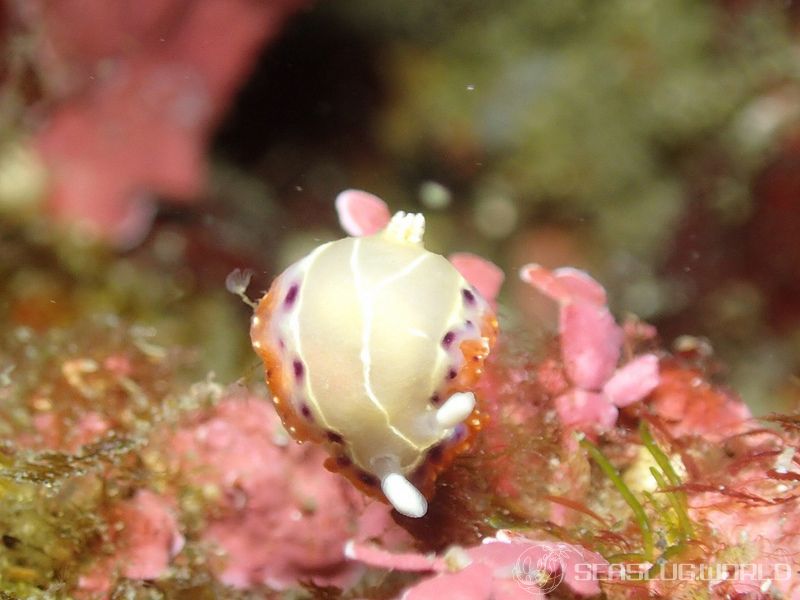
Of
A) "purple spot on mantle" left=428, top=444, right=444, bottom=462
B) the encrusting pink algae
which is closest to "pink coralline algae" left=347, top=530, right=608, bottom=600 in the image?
the encrusting pink algae

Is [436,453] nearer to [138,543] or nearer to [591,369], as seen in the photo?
[591,369]

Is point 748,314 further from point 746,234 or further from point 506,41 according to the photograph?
point 506,41

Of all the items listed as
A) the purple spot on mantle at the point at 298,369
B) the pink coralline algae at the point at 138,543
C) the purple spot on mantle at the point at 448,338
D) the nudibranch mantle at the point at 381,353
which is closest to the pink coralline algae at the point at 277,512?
the pink coralline algae at the point at 138,543

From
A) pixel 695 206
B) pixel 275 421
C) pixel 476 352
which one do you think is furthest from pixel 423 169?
pixel 476 352

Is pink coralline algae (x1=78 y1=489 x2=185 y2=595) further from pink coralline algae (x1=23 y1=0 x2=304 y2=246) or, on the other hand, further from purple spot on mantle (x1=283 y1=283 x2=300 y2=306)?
pink coralline algae (x1=23 y1=0 x2=304 y2=246)

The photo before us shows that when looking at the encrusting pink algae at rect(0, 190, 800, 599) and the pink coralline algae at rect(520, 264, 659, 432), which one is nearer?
the encrusting pink algae at rect(0, 190, 800, 599)

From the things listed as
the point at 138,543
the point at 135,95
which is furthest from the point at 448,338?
the point at 135,95
